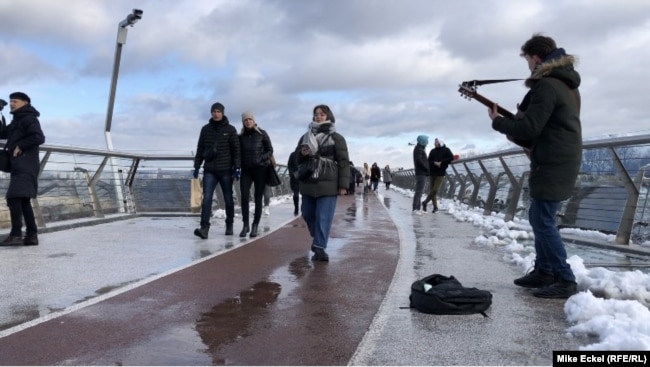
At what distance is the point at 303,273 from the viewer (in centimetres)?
558

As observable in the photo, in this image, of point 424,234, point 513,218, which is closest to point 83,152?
point 424,234

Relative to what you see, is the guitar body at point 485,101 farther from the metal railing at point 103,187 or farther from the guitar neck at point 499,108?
the metal railing at point 103,187

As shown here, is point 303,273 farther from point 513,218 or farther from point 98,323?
point 513,218

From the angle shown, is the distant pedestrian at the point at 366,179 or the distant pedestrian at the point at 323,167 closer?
the distant pedestrian at the point at 323,167

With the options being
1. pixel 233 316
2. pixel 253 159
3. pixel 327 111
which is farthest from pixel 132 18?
pixel 233 316

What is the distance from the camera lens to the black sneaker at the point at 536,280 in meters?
4.62

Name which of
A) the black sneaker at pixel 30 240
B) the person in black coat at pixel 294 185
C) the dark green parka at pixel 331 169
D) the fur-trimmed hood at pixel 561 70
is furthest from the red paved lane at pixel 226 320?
the person in black coat at pixel 294 185

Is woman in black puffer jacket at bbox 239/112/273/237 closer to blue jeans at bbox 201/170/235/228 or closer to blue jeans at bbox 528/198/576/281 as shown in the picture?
blue jeans at bbox 201/170/235/228

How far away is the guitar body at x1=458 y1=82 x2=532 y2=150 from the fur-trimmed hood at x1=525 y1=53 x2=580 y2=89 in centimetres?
36

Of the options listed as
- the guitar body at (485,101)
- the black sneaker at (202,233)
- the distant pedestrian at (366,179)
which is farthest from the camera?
the distant pedestrian at (366,179)

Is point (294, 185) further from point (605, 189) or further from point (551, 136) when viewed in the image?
point (551, 136)

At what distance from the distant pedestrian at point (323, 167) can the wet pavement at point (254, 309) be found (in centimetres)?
41

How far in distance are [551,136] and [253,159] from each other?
4885 mm

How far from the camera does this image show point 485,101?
15.4 ft
